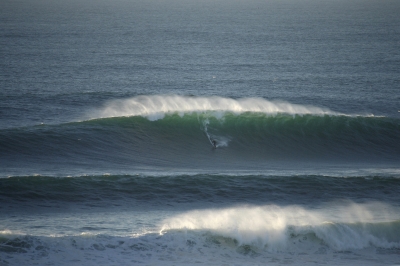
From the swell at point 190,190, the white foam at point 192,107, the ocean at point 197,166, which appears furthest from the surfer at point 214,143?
the swell at point 190,190

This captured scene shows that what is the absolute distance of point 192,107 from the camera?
23531mm

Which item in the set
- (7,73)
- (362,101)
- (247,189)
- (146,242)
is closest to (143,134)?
(247,189)

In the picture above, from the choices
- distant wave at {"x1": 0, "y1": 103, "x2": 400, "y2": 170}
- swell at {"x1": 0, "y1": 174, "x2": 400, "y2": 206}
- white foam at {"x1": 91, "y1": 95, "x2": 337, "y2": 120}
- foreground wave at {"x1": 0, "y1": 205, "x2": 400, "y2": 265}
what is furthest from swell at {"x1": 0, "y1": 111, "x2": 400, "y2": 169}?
foreground wave at {"x1": 0, "y1": 205, "x2": 400, "y2": 265}

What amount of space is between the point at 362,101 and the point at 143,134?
14.4m

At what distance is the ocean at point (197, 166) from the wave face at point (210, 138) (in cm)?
7

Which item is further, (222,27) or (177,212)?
(222,27)

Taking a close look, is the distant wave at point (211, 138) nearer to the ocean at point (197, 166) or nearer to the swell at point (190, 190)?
the ocean at point (197, 166)

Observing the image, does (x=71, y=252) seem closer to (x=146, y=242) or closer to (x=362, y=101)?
(x=146, y=242)

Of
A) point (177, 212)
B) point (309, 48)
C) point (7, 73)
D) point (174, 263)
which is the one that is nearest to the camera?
point (174, 263)

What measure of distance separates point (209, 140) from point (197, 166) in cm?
272

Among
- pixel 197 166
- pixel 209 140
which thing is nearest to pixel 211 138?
pixel 209 140

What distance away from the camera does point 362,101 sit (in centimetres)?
2919

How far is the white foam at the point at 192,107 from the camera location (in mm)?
23000

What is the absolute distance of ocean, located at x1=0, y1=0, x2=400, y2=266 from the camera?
1188 cm
